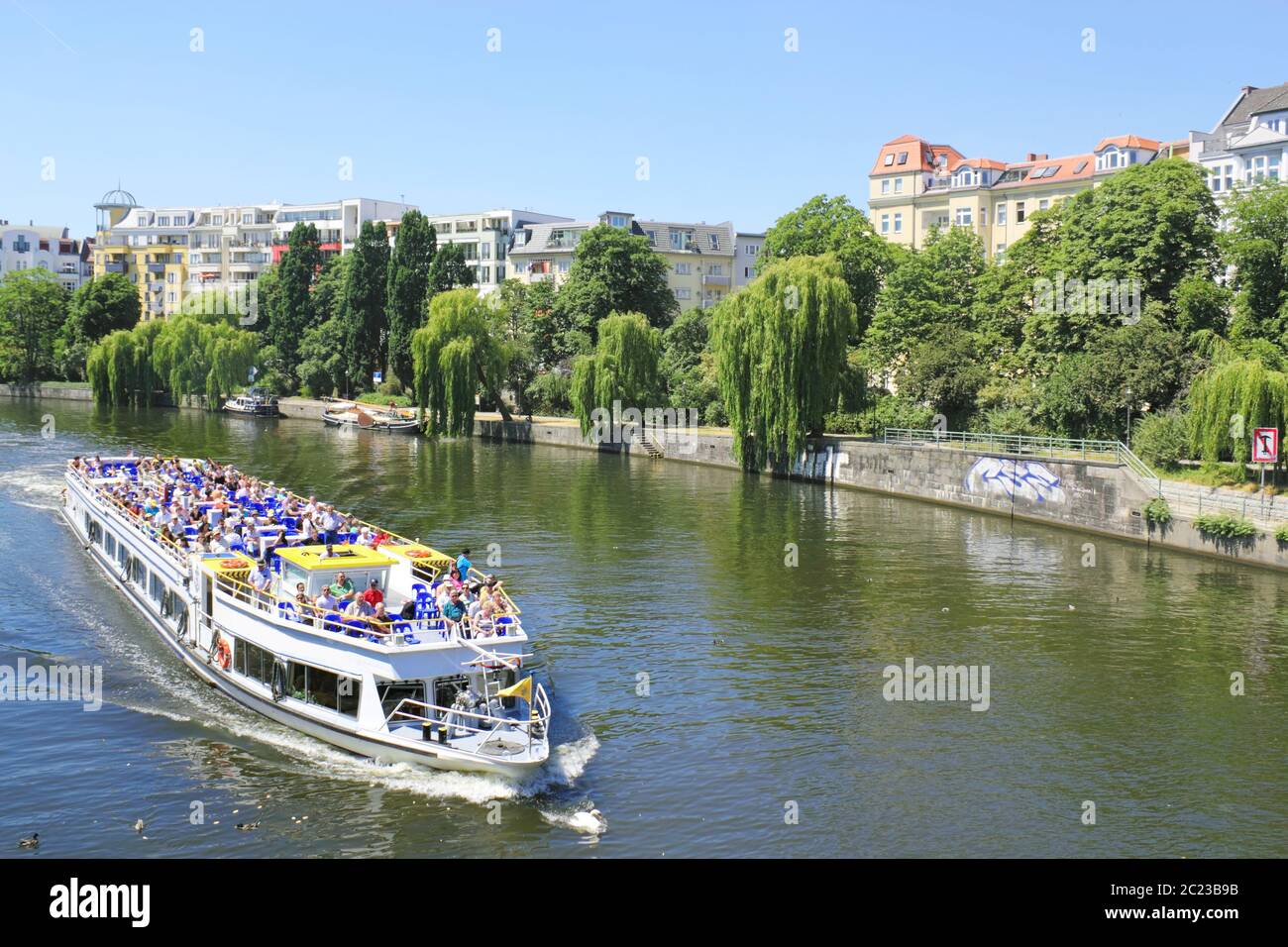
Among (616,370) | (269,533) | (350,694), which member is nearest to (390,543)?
(269,533)

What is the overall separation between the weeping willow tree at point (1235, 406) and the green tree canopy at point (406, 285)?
8442cm

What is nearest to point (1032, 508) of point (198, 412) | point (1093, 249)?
point (1093, 249)

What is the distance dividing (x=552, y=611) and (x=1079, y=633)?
662 inches

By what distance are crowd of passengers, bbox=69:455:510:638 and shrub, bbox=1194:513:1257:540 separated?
31.5 m

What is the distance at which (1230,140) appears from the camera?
8825cm

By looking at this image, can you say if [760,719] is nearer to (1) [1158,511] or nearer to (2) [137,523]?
(2) [137,523]

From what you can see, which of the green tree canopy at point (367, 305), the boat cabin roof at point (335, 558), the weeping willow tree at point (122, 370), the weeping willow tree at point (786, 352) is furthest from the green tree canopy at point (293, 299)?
the boat cabin roof at point (335, 558)

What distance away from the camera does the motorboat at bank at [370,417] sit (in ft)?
364

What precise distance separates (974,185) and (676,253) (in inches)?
1622

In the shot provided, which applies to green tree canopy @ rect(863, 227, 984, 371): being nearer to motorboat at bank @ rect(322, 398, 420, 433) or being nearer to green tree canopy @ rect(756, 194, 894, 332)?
green tree canopy @ rect(756, 194, 894, 332)

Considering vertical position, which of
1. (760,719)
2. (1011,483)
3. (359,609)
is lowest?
(760,719)

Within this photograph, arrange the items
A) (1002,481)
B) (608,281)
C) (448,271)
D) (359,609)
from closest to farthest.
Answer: (359,609), (1002,481), (608,281), (448,271)

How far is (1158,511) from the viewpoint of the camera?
173 ft

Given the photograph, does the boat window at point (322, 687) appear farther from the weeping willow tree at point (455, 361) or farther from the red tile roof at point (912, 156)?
the red tile roof at point (912, 156)
